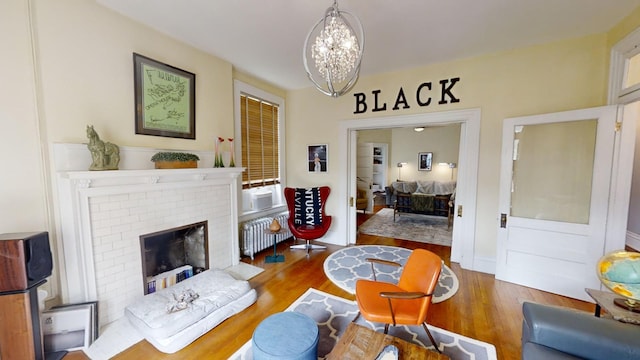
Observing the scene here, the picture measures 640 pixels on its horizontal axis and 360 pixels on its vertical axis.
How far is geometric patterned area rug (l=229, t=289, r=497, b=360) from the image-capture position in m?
1.90

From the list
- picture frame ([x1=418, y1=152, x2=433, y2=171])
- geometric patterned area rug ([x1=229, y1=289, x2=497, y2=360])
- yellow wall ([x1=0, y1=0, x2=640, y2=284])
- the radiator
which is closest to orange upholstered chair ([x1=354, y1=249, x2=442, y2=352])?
geometric patterned area rug ([x1=229, y1=289, x2=497, y2=360])

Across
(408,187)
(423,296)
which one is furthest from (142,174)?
(408,187)

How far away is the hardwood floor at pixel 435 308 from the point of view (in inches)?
76.9

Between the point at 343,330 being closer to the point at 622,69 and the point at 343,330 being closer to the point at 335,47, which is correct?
the point at 335,47

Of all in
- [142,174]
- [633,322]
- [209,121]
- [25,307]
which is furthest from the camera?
[209,121]

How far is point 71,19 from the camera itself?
2053mm

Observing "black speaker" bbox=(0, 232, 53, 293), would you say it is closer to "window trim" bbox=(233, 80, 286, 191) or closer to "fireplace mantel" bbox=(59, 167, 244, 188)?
"fireplace mantel" bbox=(59, 167, 244, 188)

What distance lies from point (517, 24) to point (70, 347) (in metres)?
4.99

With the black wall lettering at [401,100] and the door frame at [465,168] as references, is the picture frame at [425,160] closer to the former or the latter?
the door frame at [465,168]

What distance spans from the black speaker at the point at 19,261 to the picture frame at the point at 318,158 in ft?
11.6

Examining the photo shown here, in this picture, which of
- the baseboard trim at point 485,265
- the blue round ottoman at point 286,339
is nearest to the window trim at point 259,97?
the blue round ottoman at point 286,339

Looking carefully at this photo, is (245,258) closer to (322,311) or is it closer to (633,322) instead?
(322,311)

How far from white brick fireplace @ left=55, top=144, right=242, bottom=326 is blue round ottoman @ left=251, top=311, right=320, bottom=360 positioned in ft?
5.09

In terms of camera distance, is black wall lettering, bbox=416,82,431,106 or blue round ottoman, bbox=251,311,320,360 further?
black wall lettering, bbox=416,82,431,106
